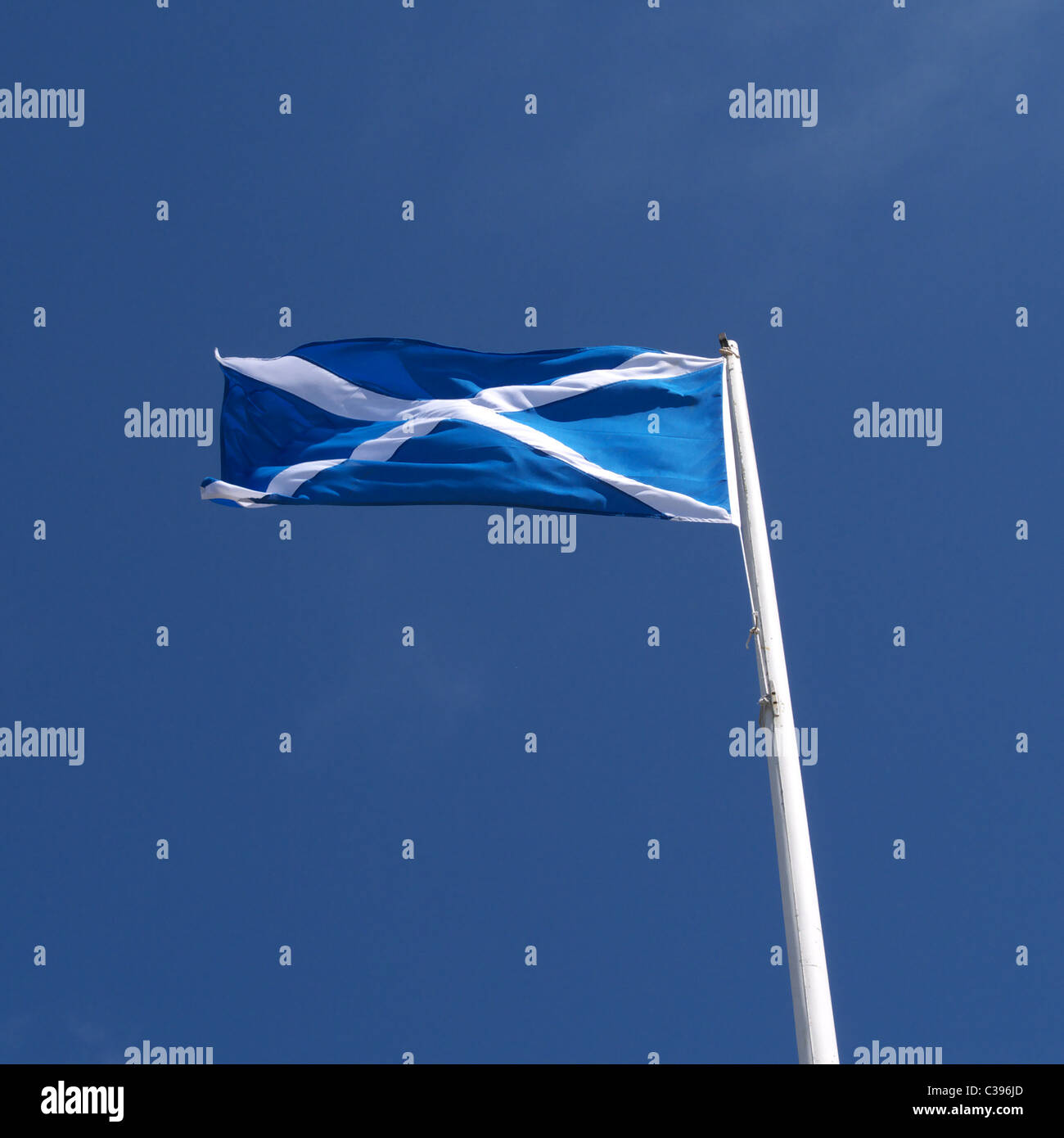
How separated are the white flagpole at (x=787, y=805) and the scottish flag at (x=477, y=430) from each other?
143cm

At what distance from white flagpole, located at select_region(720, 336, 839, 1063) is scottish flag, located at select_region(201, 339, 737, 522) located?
1426mm

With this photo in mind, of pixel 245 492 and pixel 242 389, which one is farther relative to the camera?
pixel 242 389

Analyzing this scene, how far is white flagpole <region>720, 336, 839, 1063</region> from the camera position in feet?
38.8

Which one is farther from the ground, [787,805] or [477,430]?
[477,430]

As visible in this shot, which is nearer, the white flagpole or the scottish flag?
the white flagpole

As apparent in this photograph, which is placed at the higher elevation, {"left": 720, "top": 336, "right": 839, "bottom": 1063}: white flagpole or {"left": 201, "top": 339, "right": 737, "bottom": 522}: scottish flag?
{"left": 201, "top": 339, "right": 737, "bottom": 522}: scottish flag

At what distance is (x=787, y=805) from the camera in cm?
1288

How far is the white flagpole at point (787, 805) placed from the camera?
38.8 ft

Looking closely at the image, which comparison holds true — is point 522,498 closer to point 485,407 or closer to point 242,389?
point 485,407

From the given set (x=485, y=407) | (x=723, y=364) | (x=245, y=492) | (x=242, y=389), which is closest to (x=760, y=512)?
(x=723, y=364)

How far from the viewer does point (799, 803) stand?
12.9m

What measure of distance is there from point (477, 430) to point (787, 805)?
21.6 ft

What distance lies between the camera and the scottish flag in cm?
1698
